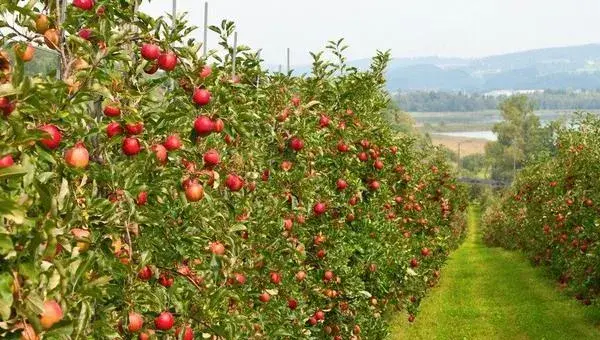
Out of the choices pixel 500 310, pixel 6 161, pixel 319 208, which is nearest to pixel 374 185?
pixel 319 208

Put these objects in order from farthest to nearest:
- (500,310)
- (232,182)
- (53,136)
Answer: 1. (500,310)
2. (232,182)
3. (53,136)

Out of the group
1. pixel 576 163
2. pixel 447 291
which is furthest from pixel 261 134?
pixel 447 291

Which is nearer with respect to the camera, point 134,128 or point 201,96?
point 134,128

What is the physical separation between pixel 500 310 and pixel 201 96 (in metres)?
18.3

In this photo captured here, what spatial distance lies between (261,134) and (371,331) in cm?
496

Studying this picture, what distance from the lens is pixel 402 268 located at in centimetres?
1223

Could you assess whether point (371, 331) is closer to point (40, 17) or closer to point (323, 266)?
point (323, 266)

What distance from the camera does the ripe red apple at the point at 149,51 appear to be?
3.66m

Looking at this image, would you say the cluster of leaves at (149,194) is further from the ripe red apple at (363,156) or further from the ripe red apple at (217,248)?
the ripe red apple at (363,156)

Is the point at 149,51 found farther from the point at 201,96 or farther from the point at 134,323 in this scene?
the point at 134,323

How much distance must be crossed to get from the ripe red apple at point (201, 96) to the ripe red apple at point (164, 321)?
4.07ft

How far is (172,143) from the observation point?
3.75 metres

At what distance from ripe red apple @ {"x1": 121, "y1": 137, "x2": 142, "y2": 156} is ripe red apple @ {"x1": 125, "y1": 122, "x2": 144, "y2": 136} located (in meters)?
0.03

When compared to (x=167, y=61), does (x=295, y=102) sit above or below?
below
